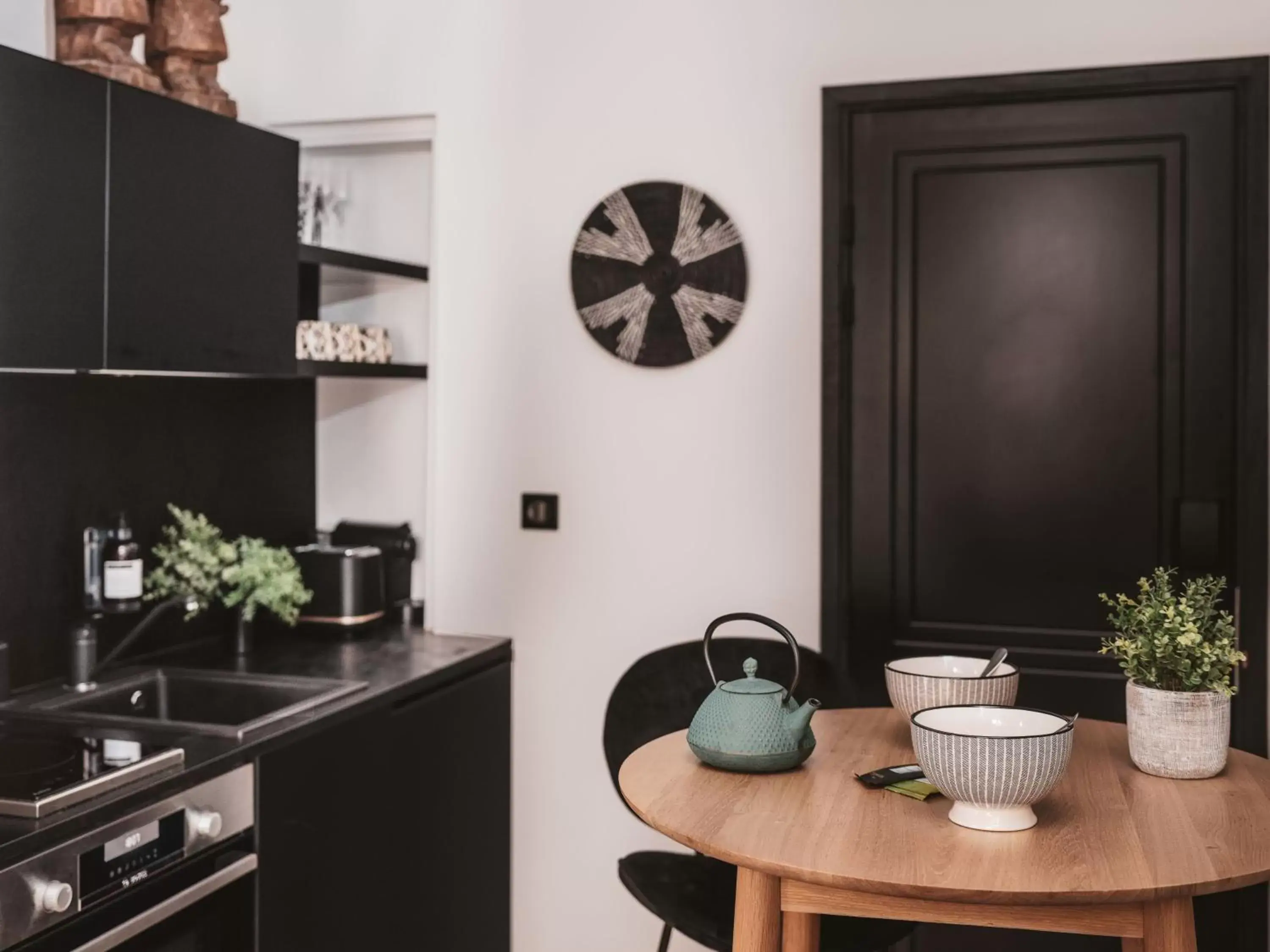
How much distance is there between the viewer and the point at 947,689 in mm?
2006

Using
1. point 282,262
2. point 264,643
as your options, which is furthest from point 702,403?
point 264,643

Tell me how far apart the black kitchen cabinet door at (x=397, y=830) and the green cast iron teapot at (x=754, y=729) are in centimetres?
84

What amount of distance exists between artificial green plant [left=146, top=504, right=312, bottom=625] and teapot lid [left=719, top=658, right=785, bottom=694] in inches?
53.9

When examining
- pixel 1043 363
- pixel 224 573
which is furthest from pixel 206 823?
pixel 1043 363

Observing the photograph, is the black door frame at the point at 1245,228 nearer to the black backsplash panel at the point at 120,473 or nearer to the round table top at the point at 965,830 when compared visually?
the round table top at the point at 965,830

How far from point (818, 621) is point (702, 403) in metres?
0.59

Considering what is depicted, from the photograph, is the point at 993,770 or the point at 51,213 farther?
the point at 51,213

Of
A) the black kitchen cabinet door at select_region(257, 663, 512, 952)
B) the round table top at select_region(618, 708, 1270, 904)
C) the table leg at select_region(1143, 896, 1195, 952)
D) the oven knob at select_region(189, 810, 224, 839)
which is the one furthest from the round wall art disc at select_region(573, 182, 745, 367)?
the table leg at select_region(1143, 896, 1195, 952)

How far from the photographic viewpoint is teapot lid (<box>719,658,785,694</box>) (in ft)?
6.33

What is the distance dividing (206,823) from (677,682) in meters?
0.97

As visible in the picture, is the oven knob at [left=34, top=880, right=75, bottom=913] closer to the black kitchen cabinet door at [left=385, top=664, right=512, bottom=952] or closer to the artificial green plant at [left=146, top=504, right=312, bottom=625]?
the black kitchen cabinet door at [left=385, top=664, right=512, bottom=952]

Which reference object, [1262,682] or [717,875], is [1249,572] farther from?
[717,875]

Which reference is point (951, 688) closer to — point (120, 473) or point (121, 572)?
point (121, 572)

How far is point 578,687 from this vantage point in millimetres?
3266
